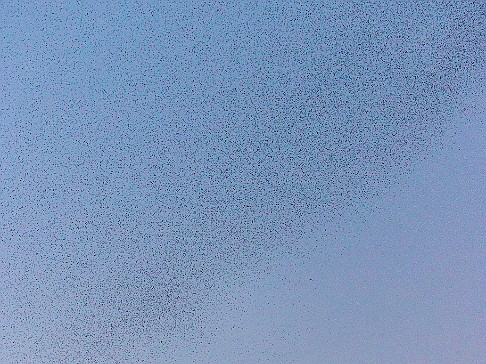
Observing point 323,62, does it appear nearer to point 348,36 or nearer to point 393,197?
point 348,36

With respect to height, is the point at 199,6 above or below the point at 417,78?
above

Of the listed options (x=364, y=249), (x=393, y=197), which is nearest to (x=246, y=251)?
(x=364, y=249)

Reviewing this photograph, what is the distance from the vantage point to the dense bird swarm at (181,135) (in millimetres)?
2543

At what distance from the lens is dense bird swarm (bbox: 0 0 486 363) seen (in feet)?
8.34

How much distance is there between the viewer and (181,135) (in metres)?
2.59

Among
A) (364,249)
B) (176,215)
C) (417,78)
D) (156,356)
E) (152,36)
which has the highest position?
(152,36)

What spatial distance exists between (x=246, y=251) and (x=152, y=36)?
1.03 m

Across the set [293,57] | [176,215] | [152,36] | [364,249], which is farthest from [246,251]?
[152,36]

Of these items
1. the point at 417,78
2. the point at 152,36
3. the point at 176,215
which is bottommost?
the point at 176,215

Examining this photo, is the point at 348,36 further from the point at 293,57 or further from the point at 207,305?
the point at 207,305

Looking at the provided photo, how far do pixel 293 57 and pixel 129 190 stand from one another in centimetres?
93

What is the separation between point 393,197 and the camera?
2.54 meters

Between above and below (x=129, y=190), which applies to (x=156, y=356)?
below

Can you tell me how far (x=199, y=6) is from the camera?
261 cm
